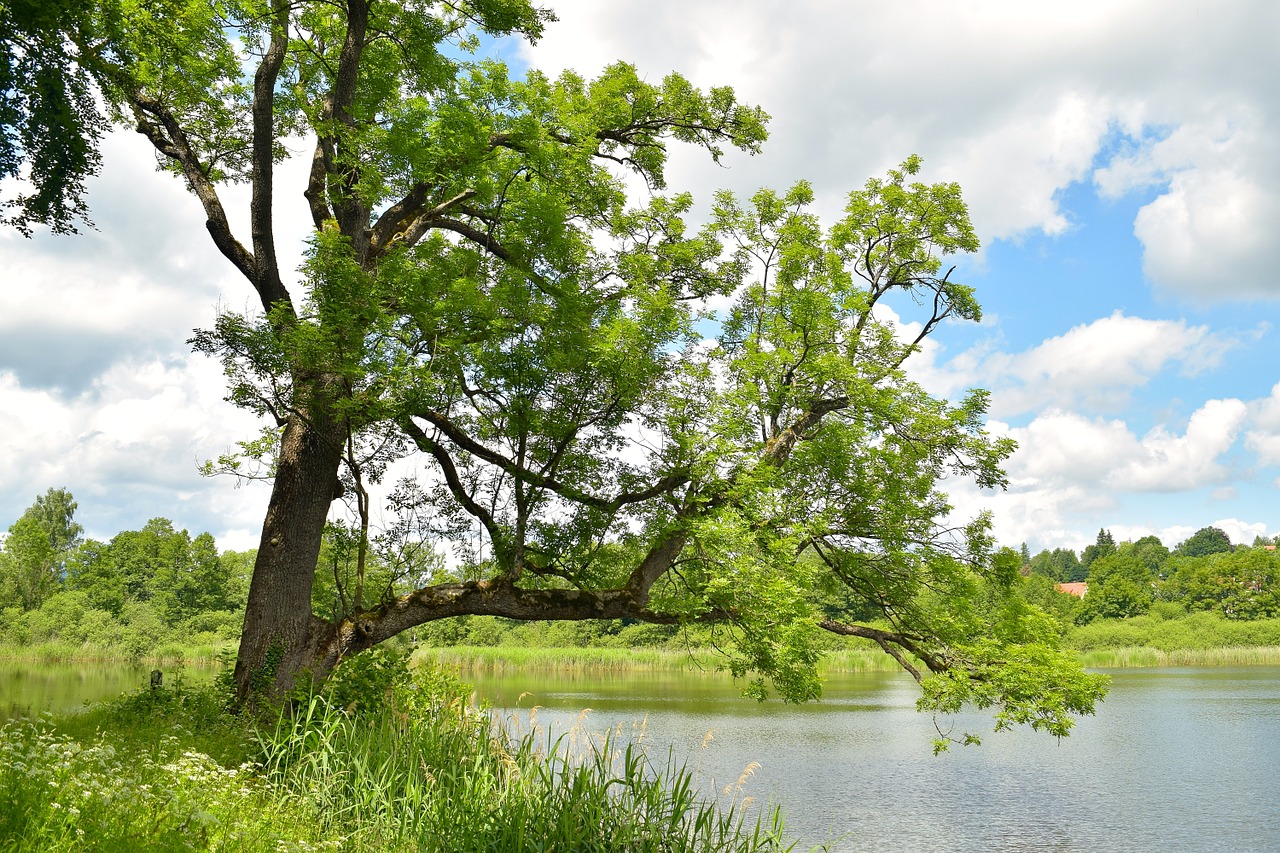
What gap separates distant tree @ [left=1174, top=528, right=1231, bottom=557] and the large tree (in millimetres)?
134768

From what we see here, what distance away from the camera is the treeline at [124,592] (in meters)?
36.6

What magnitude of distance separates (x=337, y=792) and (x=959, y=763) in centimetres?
→ 1473

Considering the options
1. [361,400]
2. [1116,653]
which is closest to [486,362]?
[361,400]

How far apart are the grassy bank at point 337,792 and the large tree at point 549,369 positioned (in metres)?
2.02

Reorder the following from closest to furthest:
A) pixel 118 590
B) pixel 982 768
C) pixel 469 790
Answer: pixel 469 790 → pixel 982 768 → pixel 118 590

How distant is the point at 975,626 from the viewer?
35.6 feet

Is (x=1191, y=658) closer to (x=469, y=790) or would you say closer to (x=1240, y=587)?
(x=1240, y=587)

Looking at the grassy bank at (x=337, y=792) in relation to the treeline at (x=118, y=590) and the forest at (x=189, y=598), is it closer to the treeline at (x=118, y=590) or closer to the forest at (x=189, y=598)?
the forest at (x=189, y=598)

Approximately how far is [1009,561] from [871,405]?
2.83 metres

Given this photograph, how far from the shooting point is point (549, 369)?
973cm

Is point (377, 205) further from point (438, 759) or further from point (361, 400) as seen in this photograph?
point (438, 759)

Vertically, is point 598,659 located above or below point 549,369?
below

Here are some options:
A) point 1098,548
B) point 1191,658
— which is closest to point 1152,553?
point 1098,548

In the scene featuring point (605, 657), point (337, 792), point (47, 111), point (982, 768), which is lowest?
point (982, 768)
